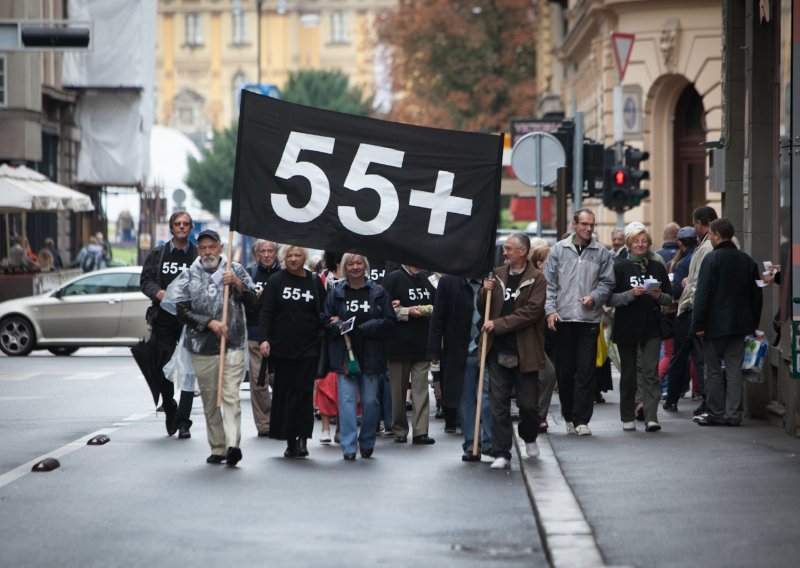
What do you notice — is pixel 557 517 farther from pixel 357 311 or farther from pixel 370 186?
pixel 357 311

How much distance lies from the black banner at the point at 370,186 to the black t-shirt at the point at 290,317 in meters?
0.59

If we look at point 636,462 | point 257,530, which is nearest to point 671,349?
point 636,462

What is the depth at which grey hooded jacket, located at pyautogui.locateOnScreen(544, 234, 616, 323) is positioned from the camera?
44.5 ft

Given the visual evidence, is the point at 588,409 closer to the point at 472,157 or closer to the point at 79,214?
the point at 472,157

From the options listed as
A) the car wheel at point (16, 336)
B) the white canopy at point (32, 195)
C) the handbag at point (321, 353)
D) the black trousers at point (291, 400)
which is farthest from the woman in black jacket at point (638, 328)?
the white canopy at point (32, 195)

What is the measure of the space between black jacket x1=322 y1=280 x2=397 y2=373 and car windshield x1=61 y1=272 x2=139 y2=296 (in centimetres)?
1429

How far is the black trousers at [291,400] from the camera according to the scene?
492 inches

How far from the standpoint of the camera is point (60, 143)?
159ft

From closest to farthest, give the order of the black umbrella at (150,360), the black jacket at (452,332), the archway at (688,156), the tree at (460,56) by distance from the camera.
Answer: the black jacket at (452,332) → the black umbrella at (150,360) → the archway at (688,156) → the tree at (460,56)

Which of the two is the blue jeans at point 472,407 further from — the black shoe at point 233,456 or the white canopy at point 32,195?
the white canopy at point 32,195

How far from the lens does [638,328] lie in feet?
45.8

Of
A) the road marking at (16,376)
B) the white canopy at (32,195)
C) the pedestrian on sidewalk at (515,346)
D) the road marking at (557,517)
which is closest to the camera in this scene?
the road marking at (557,517)

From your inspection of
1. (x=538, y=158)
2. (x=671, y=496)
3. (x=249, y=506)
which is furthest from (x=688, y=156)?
(x=249, y=506)

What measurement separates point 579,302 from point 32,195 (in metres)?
22.1
